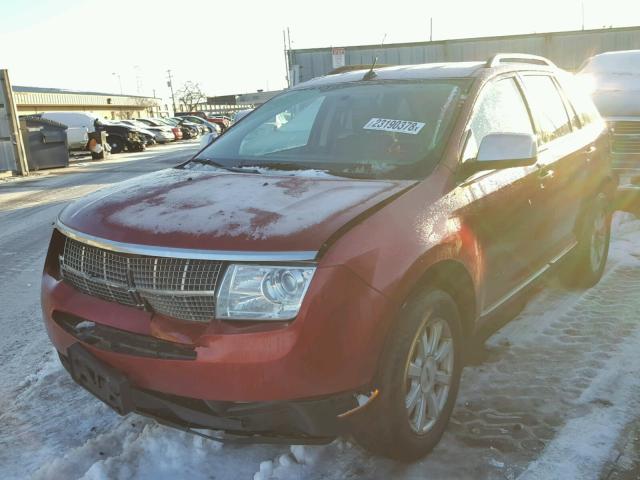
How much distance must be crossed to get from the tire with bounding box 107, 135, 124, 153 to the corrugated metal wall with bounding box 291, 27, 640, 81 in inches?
323

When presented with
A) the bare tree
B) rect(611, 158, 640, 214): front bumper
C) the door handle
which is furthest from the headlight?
the bare tree

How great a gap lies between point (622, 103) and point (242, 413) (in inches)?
337

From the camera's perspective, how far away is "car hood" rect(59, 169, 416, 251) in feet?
7.38

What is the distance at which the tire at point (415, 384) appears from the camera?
92.0 inches

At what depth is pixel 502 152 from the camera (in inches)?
114

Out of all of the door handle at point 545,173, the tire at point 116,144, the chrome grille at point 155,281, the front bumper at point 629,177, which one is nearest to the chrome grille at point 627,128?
the front bumper at point 629,177

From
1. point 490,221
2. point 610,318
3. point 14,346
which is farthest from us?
point 610,318

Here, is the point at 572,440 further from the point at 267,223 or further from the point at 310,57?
the point at 310,57

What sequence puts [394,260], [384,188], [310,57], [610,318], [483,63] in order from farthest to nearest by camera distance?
1. [310,57]
2. [610,318]
3. [483,63]
4. [384,188]
5. [394,260]

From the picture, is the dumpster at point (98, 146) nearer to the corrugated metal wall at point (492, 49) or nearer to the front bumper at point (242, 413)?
the corrugated metal wall at point (492, 49)

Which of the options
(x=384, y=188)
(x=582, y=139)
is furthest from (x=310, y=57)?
(x=384, y=188)

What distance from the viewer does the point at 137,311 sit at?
2389 millimetres

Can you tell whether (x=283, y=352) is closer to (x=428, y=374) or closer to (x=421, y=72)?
(x=428, y=374)

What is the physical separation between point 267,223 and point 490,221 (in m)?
1.28
